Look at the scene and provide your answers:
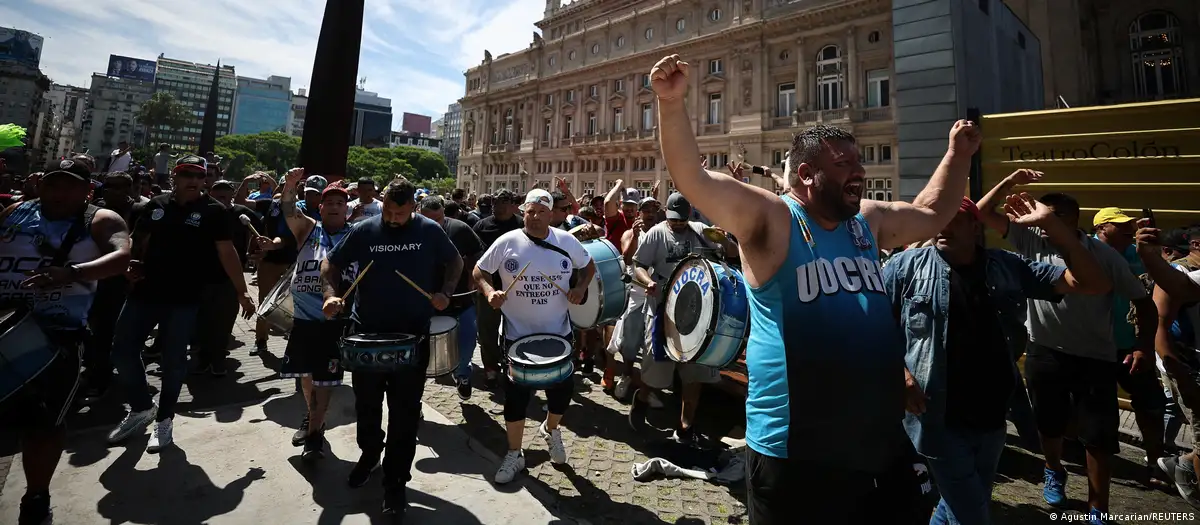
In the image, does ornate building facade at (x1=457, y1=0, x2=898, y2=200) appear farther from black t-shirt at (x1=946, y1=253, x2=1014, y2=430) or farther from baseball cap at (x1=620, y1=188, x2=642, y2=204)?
black t-shirt at (x1=946, y1=253, x2=1014, y2=430)

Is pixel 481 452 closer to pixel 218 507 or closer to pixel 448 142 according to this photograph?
pixel 218 507

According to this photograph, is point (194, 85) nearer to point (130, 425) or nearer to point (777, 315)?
point (130, 425)

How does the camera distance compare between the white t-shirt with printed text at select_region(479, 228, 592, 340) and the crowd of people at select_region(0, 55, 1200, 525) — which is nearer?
the crowd of people at select_region(0, 55, 1200, 525)

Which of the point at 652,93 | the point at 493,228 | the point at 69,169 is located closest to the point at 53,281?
the point at 69,169

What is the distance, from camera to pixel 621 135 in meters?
43.4

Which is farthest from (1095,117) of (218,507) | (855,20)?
(855,20)

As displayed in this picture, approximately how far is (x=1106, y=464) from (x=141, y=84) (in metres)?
171

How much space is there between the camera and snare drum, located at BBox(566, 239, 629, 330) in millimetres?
4847

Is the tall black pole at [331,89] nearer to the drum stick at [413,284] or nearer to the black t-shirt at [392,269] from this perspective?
the black t-shirt at [392,269]

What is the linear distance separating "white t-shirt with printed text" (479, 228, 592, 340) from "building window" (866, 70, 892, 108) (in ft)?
107

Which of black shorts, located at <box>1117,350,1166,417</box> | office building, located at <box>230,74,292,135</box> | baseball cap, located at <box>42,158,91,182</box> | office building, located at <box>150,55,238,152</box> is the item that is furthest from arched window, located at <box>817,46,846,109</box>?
office building, located at <box>150,55,238,152</box>

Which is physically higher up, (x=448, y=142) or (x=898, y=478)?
(x=448, y=142)

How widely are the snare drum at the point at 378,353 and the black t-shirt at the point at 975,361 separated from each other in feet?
10.8

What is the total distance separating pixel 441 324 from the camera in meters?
3.76
